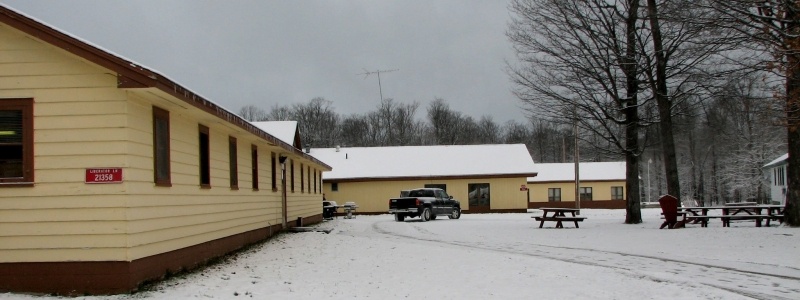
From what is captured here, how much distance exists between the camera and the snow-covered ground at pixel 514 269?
9.38 metres

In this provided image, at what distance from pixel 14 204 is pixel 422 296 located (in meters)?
5.75

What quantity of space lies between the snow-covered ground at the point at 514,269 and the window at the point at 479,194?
85.2ft

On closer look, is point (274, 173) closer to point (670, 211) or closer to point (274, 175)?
point (274, 175)

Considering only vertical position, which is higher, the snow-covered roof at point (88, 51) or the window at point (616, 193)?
the snow-covered roof at point (88, 51)

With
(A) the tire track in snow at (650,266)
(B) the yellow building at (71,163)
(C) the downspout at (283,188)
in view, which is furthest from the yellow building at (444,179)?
(B) the yellow building at (71,163)

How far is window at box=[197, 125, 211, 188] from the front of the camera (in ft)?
41.8

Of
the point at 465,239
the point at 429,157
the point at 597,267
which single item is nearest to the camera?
the point at 597,267

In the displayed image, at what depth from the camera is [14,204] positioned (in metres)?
9.16

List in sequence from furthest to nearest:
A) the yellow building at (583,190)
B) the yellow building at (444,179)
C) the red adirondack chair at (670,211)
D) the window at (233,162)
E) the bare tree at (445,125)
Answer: the bare tree at (445,125) < the yellow building at (583,190) < the yellow building at (444,179) < the red adirondack chair at (670,211) < the window at (233,162)

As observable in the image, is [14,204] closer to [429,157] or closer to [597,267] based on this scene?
[597,267]

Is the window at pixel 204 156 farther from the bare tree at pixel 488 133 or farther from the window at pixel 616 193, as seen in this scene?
the bare tree at pixel 488 133

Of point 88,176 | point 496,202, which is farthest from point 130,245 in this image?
point 496,202

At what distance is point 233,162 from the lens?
50.8ft

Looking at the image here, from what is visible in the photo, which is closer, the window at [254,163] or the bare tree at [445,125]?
the window at [254,163]
